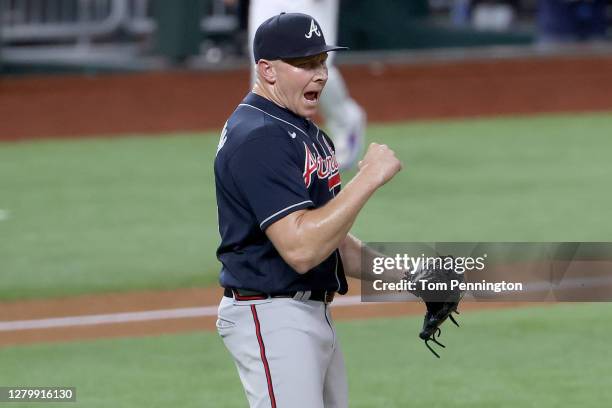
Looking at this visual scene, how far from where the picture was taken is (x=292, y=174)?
145 inches

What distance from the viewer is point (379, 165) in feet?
12.0

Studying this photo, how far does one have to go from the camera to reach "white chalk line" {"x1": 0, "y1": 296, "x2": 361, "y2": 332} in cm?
705

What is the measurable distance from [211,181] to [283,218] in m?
7.78

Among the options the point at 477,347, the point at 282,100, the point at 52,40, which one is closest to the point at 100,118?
the point at 52,40

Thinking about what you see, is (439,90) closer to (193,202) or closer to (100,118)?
(100,118)

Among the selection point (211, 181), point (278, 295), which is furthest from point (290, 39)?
point (211, 181)

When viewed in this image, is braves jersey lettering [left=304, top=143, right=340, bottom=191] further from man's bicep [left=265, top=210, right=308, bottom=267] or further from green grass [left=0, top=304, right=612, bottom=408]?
green grass [left=0, top=304, right=612, bottom=408]

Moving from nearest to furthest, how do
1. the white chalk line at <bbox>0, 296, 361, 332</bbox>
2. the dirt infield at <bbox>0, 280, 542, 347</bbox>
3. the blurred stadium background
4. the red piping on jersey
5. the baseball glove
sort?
the red piping on jersey < the baseball glove < the blurred stadium background < the dirt infield at <bbox>0, 280, 542, 347</bbox> < the white chalk line at <bbox>0, 296, 361, 332</bbox>

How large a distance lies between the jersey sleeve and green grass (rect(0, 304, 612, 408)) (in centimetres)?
204

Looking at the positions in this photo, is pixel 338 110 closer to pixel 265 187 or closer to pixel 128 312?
pixel 128 312

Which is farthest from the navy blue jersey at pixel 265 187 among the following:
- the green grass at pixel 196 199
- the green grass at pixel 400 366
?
the green grass at pixel 196 199

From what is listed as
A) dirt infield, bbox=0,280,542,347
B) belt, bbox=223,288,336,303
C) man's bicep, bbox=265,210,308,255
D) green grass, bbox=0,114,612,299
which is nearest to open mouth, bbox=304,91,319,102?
man's bicep, bbox=265,210,308,255

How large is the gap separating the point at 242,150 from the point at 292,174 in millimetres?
158

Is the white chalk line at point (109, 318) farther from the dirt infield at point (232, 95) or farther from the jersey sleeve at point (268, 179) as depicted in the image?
the dirt infield at point (232, 95)
